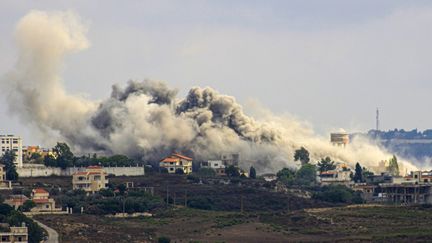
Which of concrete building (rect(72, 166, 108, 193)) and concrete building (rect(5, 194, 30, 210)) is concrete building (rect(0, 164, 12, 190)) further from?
concrete building (rect(5, 194, 30, 210))

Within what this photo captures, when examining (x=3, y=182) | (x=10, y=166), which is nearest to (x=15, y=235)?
(x=3, y=182)

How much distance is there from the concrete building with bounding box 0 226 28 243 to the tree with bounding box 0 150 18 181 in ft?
167

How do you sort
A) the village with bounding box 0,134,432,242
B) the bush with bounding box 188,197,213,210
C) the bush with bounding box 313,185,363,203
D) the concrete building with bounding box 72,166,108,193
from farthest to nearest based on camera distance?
the bush with bounding box 313,185,363,203 → the concrete building with bounding box 72,166,108,193 → the bush with bounding box 188,197,213,210 → the village with bounding box 0,134,432,242

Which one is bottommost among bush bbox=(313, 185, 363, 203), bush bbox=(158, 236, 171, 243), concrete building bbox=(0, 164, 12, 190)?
bush bbox=(158, 236, 171, 243)

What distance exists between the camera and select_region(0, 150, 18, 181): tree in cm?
18500

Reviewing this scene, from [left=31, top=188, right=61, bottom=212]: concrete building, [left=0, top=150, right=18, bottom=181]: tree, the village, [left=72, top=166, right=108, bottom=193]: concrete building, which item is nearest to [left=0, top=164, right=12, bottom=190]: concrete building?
the village

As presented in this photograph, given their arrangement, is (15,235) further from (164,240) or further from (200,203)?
(200,203)

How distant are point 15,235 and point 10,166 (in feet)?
181

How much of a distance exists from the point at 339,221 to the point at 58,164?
50.4 m

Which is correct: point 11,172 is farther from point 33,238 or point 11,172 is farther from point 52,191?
point 33,238

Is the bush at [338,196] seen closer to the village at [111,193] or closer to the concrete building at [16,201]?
the village at [111,193]

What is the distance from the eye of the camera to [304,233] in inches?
6093

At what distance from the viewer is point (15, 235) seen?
134125 millimetres

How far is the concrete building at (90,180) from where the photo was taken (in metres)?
183
